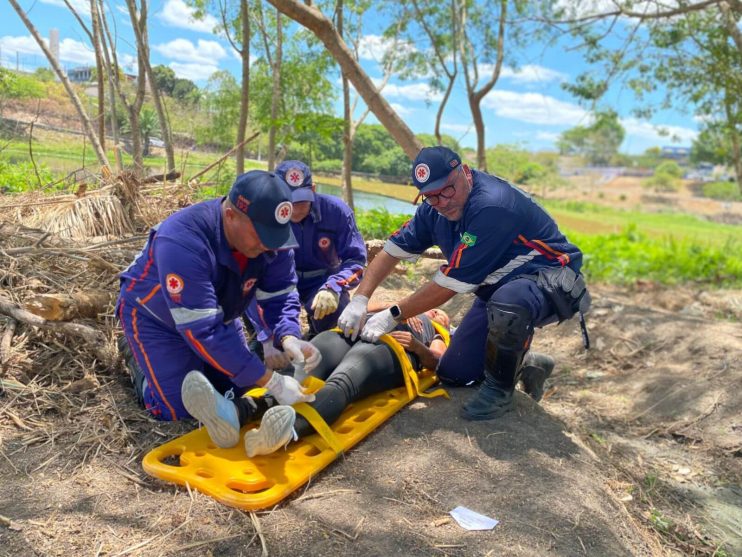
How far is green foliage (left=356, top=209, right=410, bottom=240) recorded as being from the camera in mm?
7242

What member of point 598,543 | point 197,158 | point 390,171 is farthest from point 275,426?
point 390,171

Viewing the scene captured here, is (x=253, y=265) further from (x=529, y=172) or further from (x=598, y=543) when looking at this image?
(x=529, y=172)

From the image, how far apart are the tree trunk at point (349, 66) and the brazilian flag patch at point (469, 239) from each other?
94.6 inches

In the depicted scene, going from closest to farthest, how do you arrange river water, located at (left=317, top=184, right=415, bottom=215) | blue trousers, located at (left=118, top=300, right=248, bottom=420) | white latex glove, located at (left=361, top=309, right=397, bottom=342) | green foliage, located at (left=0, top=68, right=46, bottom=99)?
blue trousers, located at (left=118, top=300, right=248, bottom=420) < white latex glove, located at (left=361, top=309, right=397, bottom=342) < green foliage, located at (left=0, top=68, right=46, bottom=99) < river water, located at (left=317, top=184, right=415, bottom=215)

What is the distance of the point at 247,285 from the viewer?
2.62 meters

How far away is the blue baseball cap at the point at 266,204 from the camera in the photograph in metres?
2.15

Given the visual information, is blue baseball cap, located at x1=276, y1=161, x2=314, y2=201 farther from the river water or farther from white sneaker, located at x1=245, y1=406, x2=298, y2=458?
the river water

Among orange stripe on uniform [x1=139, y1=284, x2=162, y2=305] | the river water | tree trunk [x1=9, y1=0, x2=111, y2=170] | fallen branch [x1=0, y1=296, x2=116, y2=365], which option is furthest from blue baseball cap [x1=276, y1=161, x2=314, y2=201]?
tree trunk [x1=9, y1=0, x2=111, y2=170]

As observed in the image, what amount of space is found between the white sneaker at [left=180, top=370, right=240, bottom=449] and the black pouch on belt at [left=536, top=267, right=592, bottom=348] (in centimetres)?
163

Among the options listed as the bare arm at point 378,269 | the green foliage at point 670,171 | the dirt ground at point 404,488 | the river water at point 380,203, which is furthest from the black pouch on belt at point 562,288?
the green foliage at point 670,171

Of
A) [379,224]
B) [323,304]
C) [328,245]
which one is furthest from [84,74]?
[323,304]

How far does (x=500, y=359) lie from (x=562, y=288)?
1.61ft

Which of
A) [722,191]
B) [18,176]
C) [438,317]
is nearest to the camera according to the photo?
[438,317]

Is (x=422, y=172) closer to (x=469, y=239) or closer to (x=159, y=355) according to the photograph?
(x=469, y=239)
